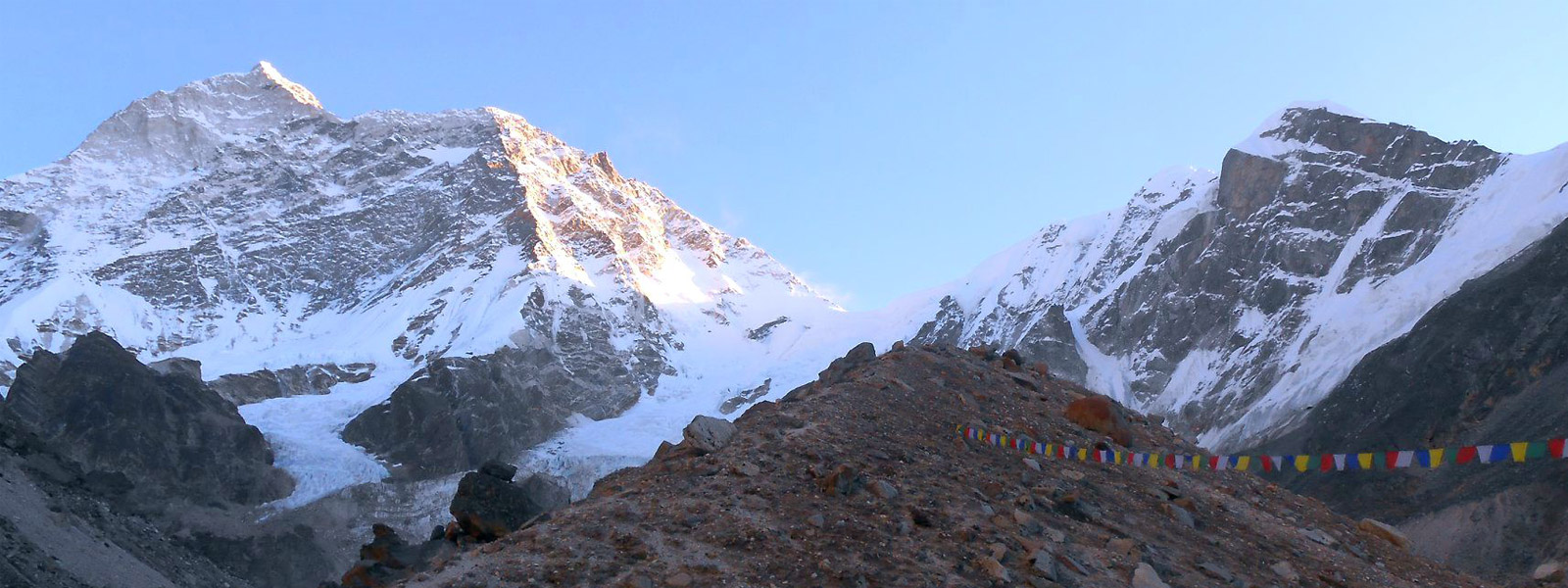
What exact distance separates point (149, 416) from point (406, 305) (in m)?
53.0

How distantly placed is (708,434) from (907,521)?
4848 millimetres

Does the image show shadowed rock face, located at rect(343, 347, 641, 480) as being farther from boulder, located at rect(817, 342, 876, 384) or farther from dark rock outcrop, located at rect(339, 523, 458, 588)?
boulder, located at rect(817, 342, 876, 384)

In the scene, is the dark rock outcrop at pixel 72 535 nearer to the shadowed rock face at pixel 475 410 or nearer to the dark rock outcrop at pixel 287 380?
the shadowed rock face at pixel 475 410

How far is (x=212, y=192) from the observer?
180 m

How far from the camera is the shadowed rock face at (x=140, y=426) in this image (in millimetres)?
89875

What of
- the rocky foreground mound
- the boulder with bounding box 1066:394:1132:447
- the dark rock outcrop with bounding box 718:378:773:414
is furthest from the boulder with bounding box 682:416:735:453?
the dark rock outcrop with bounding box 718:378:773:414

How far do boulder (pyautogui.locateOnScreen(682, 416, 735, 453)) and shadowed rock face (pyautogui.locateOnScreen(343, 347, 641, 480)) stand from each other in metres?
89.3

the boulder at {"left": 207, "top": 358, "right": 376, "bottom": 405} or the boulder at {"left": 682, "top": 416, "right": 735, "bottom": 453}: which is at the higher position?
the boulder at {"left": 207, "top": 358, "right": 376, "bottom": 405}

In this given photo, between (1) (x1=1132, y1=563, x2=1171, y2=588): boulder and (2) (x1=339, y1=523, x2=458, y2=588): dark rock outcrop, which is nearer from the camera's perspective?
(1) (x1=1132, y1=563, x2=1171, y2=588): boulder

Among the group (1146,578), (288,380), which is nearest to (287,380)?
(288,380)

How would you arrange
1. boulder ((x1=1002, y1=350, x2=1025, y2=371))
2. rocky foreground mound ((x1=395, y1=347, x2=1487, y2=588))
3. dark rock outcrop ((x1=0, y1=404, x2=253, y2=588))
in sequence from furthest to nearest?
1. boulder ((x1=1002, y1=350, x2=1025, y2=371))
2. dark rock outcrop ((x1=0, y1=404, x2=253, y2=588))
3. rocky foreground mound ((x1=395, y1=347, x2=1487, y2=588))

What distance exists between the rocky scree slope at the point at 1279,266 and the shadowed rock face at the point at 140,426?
221 feet

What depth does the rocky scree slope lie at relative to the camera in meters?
71.7

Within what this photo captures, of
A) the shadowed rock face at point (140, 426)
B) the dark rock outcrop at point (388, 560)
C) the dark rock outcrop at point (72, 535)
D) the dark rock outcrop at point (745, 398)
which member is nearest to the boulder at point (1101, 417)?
the dark rock outcrop at point (388, 560)
